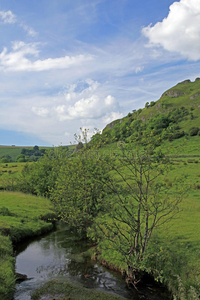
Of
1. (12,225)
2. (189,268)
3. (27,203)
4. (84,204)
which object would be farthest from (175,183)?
(27,203)

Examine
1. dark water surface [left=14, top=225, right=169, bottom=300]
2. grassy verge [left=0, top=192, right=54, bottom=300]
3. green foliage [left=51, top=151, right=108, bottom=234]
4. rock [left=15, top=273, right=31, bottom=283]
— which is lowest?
dark water surface [left=14, top=225, right=169, bottom=300]

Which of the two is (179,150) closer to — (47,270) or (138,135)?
→ (138,135)

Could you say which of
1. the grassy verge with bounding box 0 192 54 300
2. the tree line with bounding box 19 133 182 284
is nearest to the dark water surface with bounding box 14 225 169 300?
the grassy verge with bounding box 0 192 54 300

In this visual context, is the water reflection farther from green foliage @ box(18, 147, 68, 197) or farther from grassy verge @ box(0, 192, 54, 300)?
green foliage @ box(18, 147, 68, 197)

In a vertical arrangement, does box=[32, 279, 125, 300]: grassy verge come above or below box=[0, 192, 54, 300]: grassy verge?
below

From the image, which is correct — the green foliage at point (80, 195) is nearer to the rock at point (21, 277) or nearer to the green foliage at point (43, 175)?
the rock at point (21, 277)

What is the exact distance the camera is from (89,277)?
17.7 m

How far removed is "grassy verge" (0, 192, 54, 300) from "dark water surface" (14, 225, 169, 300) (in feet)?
3.46

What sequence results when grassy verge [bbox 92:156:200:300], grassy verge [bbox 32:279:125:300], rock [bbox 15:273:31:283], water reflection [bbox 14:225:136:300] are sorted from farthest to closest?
rock [bbox 15:273:31:283] < water reflection [bbox 14:225:136:300] < grassy verge [bbox 32:279:125:300] < grassy verge [bbox 92:156:200:300]

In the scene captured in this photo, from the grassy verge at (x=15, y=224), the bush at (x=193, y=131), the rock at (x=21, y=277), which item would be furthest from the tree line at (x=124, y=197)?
the bush at (x=193, y=131)

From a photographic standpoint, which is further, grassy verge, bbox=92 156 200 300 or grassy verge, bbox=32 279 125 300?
grassy verge, bbox=32 279 125 300

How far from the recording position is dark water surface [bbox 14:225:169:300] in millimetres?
16031

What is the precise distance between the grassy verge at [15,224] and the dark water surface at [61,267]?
106 centimetres

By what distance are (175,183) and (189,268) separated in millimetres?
5315
